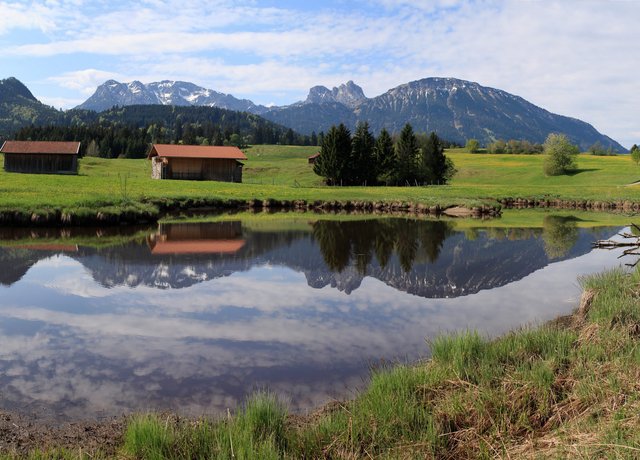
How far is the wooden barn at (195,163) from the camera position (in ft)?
276

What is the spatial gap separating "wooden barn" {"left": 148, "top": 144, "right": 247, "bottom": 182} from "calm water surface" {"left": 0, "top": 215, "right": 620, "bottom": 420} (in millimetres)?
52422

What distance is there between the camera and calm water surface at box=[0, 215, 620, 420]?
1012cm

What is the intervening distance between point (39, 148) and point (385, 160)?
5436 centimetres

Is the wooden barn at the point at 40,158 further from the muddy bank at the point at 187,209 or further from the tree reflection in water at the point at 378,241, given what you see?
the tree reflection in water at the point at 378,241

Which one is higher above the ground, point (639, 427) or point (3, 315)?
point (639, 427)

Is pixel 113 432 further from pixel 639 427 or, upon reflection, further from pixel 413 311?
pixel 413 311

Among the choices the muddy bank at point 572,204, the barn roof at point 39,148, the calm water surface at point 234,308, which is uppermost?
the barn roof at point 39,148

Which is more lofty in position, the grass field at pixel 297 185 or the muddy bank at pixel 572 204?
the grass field at pixel 297 185

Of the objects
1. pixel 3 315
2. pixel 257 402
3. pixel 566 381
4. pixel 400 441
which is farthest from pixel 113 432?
pixel 3 315

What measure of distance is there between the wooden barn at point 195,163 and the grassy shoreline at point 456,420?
3129 inches

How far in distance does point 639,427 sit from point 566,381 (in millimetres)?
2315

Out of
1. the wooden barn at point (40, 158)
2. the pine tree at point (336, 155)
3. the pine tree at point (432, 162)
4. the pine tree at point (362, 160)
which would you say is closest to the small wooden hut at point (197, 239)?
the pine tree at point (336, 155)

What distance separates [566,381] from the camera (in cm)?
801

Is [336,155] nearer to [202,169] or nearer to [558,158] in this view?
[202,169]
